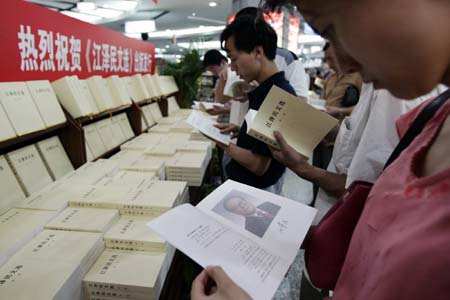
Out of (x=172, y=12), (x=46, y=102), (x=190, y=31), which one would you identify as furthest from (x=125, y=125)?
(x=190, y=31)

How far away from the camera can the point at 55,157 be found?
168 centimetres

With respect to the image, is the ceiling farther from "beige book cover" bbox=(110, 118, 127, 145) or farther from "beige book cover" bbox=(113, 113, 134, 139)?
"beige book cover" bbox=(110, 118, 127, 145)

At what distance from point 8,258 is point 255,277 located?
2.64 ft

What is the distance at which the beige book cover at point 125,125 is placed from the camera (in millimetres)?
2547

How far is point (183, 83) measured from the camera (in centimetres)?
474

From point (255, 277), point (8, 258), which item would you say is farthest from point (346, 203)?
point (8, 258)

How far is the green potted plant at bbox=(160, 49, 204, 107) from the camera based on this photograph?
461cm

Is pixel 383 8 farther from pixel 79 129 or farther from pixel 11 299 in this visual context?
pixel 79 129

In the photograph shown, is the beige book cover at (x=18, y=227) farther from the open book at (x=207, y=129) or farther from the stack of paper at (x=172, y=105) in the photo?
the stack of paper at (x=172, y=105)

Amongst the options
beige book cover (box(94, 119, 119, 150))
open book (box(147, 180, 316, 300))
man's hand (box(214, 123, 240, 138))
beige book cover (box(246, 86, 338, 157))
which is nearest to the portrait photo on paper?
open book (box(147, 180, 316, 300))

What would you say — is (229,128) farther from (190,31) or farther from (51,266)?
(190,31)

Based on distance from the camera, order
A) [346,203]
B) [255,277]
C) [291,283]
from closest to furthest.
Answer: [255,277], [346,203], [291,283]

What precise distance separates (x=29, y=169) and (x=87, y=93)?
0.73m

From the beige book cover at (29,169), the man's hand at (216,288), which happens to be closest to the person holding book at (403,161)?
the man's hand at (216,288)
